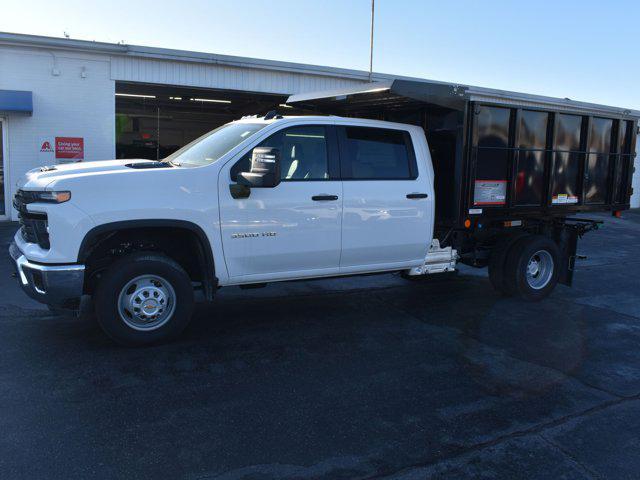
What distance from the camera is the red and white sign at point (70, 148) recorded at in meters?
13.9

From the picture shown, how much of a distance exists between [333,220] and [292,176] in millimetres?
606

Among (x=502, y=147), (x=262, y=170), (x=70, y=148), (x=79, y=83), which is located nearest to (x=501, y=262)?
(x=502, y=147)

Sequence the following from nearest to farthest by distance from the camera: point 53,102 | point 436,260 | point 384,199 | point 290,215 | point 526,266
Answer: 1. point 290,215
2. point 384,199
3. point 436,260
4. point 526,266
5. point 53,102

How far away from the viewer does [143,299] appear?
5043 mm

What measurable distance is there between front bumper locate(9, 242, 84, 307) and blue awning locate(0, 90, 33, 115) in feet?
31.9

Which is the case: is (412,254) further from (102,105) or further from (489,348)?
(102,105)

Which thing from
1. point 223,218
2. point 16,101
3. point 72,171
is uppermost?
point 16,101

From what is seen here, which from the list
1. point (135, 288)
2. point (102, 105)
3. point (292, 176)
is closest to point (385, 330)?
point (292, 176)

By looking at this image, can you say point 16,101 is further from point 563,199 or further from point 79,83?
point 563,199

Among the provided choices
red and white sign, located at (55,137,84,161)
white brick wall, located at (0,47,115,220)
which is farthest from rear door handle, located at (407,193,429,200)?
red and white sign, located at (55,137,84,161)

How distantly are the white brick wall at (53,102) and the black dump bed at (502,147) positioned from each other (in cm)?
829

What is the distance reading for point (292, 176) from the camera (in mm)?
5594

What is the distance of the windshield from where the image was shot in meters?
5.49

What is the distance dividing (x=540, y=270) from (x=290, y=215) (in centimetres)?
397
